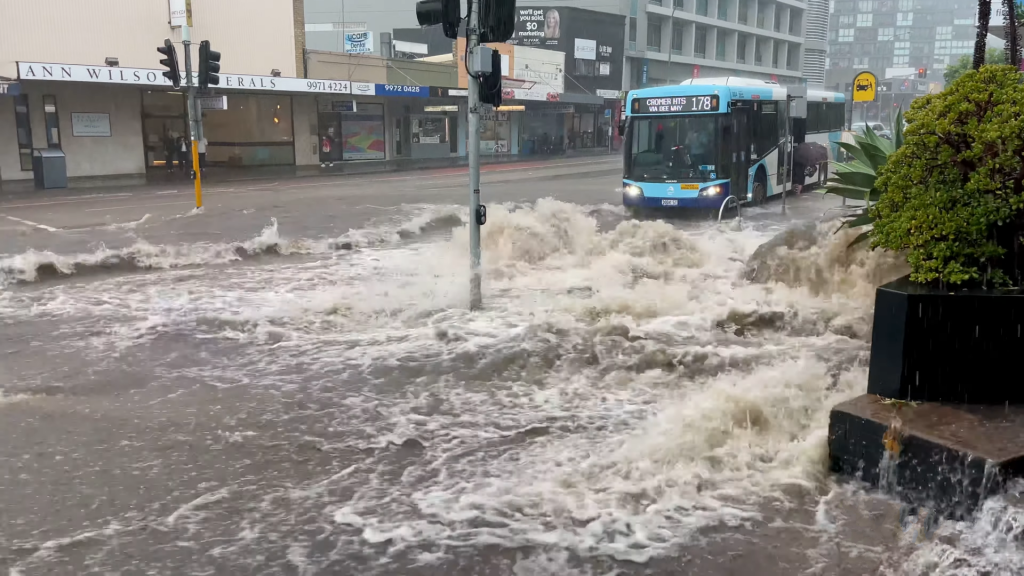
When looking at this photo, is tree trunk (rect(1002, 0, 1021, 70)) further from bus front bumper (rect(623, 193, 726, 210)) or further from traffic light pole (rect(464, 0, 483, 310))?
bus front bumper (rect(623, 193, 726, 210))

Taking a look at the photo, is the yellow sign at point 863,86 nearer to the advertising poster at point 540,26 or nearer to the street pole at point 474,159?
the street pole at point 474,159

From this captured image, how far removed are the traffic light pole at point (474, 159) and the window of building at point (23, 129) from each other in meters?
23.7

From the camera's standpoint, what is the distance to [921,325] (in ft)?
16.0

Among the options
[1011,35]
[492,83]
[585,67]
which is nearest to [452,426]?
[492,83]

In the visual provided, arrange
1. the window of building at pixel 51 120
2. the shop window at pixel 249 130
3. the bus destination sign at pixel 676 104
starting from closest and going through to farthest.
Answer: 1. the bus destination sign at pixel 676 104
2. the window of building at pixel 51 120
3. the shop window at pixel 249 130

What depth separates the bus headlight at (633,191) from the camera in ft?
61.3

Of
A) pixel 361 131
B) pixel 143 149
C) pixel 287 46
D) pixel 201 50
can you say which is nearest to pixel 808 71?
pixel 361 131

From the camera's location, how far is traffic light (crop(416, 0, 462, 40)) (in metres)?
8.91

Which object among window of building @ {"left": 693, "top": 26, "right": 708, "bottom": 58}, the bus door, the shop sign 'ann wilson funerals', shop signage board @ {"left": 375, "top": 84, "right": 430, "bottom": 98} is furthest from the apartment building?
the bus door

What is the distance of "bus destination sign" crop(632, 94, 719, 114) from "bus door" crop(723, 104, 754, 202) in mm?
494

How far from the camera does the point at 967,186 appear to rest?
518 centimetres

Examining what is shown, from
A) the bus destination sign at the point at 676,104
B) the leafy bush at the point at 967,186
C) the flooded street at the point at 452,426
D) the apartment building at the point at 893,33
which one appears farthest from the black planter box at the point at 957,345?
the apartment building at the point at 893,33

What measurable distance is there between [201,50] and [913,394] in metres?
17.3

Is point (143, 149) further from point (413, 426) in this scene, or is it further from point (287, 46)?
point (413, 426)
